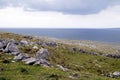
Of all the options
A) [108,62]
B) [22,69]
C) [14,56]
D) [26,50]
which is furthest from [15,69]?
[108,62]

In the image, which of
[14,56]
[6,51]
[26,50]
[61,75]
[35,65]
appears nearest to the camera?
[61,75]

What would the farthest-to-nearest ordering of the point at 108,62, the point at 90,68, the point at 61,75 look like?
1. the point at 108,62
2. the point at 90,68
3. the point at 61,75

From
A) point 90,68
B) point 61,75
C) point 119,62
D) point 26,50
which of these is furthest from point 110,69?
point 61,75

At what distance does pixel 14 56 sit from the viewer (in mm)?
44500

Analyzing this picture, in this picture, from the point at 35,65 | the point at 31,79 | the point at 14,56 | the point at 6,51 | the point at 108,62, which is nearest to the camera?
the point at 31,79

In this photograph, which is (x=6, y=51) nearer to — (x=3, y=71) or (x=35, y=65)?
(x=35, y=65)

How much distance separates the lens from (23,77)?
3153cm

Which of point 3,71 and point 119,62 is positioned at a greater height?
point 3,71

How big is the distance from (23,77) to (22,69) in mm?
3645

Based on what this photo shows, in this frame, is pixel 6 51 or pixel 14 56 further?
pixel 6 51

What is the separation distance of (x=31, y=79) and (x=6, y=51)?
1851cm

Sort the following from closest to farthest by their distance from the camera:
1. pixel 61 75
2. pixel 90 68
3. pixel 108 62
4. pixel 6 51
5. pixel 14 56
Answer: pixel 61 75
pixel 14 56
pixel 6 51
pixel 90 68
pixel 108 62

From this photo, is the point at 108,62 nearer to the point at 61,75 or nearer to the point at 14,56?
the point at 14,56

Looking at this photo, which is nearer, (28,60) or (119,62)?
(28,60)
